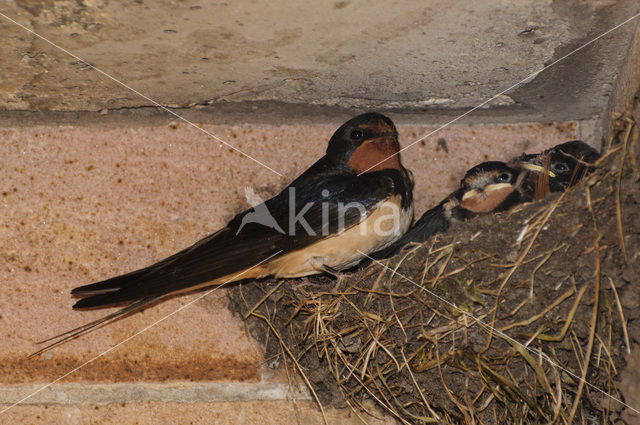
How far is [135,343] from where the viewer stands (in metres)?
2.16

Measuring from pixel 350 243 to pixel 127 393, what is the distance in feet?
2.69

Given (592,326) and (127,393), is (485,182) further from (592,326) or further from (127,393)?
(127,393)

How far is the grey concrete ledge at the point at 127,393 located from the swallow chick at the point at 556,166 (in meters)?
1.19

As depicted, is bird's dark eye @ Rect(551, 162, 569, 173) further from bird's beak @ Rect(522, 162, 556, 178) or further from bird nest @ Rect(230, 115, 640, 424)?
bird nest @ Rect(230, 115, 640, 424)

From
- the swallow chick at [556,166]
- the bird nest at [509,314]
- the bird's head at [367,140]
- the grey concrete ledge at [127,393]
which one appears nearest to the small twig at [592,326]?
the bird nest at [509,314]

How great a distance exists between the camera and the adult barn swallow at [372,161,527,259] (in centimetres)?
238

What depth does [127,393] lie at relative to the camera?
212 cm

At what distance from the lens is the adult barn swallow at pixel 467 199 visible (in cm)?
238

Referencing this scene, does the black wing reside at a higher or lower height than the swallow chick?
lower

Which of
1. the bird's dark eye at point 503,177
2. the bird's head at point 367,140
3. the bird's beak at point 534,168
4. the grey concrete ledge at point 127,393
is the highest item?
the bird's head at point 367,140

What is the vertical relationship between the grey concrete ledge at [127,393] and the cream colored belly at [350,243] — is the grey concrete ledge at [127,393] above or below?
below

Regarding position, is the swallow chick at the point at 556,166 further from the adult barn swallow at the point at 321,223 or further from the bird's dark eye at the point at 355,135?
the bird's dark eye at the point at 355,135

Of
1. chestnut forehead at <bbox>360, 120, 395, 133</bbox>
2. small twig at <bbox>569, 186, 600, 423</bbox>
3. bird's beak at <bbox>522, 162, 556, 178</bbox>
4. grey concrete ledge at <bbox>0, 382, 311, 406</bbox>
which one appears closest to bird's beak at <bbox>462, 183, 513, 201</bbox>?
bird's beak at <bbox>522, 162, 556, 178</bbox>

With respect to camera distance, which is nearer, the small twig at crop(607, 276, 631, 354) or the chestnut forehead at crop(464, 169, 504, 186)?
the small twig at crop(607, 276, 631, 354)
